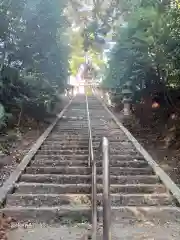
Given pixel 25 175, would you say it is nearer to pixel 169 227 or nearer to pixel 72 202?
pixel 72 202


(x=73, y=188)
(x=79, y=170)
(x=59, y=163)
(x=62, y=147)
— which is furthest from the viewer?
(x=62, y=147)

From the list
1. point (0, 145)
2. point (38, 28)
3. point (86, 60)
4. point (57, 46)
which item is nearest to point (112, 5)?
point (57, 46)

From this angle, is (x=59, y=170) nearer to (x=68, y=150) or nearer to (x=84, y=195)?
(x=84, y=195)

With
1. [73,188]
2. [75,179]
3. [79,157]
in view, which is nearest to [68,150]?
[79,157]

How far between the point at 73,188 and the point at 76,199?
1.76ft

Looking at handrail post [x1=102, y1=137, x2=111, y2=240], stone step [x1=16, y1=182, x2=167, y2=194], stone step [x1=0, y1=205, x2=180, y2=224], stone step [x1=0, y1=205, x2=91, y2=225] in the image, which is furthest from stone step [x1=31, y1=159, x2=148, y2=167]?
handrail post [x1=102, y1=137, x2=111, y2=240]

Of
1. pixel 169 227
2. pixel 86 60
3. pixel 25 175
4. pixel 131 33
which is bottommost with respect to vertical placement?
pixel 169 227

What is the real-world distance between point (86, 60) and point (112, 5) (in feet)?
152

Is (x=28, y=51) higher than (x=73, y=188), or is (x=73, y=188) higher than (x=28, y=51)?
(x=28, y=51)

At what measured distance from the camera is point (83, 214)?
18.2 ft

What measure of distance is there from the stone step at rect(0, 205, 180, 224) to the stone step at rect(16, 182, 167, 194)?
0.86 metres

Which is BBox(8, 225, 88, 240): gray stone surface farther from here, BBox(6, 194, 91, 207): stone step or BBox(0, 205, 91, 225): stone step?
BBox(6, 194, 91, 207): stone step

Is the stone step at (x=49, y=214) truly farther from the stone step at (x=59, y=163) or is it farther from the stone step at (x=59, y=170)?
the stone step at (x=59, y=163)

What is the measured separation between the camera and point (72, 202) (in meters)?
6.01
